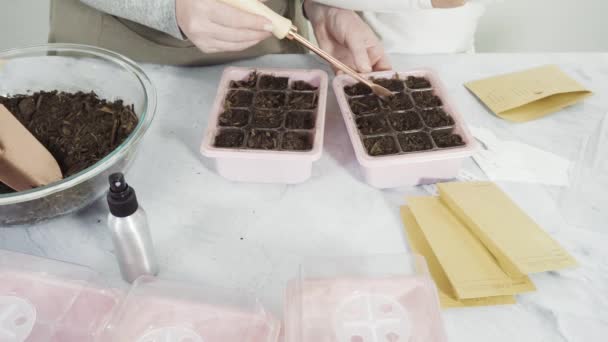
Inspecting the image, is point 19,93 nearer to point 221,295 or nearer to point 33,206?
point 33,206

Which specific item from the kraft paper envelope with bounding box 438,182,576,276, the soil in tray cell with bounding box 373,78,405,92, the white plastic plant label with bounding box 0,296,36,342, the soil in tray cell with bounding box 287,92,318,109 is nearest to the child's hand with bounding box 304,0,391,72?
the soil in tray cell with bounding box 373,78,405,92

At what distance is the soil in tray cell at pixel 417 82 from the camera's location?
1.01m

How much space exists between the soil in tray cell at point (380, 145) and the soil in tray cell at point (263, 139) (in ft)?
0.52

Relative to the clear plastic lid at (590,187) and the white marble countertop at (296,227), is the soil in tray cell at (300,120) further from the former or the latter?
the clear plastic lid at (590,187)

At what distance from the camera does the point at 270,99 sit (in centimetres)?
97

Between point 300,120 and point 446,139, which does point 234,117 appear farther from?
point 446,139

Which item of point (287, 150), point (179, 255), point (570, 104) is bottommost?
point (179, 255)

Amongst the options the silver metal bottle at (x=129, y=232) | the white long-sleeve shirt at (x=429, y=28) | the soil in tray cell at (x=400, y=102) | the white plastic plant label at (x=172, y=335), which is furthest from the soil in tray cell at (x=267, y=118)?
the white long-sleeve shirt at (x=429, y=28)

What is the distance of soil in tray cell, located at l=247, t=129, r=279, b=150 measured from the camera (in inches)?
34.0

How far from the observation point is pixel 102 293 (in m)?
0.63

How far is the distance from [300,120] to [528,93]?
50cm

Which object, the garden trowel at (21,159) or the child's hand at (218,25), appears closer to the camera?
the garden trowel at (21,159)

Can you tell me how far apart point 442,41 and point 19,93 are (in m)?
1.07

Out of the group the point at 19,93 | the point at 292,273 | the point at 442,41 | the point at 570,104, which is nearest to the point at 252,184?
the point at 292,273
